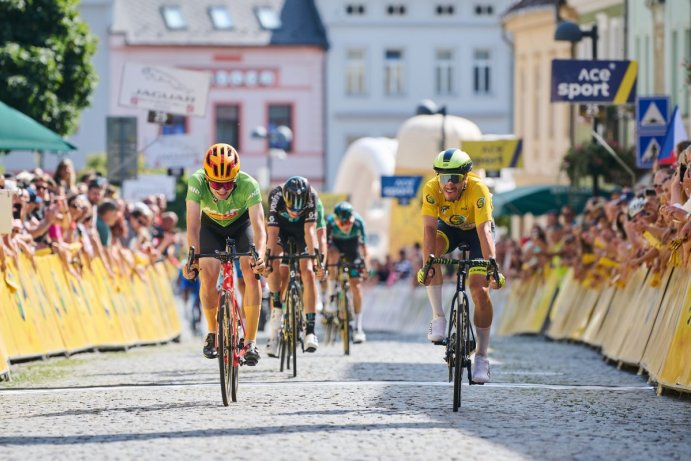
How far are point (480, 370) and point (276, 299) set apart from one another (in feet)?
15.8

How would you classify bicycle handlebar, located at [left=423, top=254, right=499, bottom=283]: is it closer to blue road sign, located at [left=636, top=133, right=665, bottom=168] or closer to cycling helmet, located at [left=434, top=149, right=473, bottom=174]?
cycling helmet, located at [left=434, top=149, right=473, bottom=174]

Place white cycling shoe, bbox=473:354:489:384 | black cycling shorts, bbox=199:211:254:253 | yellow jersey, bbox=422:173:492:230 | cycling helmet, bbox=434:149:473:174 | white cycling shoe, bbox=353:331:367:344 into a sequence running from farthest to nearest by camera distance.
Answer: white cycling shoe, bbox=353:331:367:344 → black cycling shorts, bbox=199:211:254:253 → white cycling shoe, bbox=473:354:489:384 → yellow jersey, bbox=422:173:492:230 → cycling helmet, bbox=434:149:473:174

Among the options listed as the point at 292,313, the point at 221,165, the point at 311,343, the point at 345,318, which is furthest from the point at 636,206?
the point at 221,165

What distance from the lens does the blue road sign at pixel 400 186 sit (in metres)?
47.7

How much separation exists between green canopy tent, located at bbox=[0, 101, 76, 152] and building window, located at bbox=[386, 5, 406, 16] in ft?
187

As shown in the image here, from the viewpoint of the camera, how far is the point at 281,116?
259 feet

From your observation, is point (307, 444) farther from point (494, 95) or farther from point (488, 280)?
point (494, 95)

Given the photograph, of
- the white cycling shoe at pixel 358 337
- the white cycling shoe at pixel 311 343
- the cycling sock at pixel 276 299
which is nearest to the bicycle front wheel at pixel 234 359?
the white cycling shoe at pixel 311 343

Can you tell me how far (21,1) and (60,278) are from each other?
9.53 meters

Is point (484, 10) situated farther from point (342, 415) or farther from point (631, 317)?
point (342, 415)

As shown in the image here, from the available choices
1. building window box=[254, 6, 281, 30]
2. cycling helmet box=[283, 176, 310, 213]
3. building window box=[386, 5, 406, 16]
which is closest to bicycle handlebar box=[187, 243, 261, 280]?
cycling helmet box=[283, 176, 310, 213]

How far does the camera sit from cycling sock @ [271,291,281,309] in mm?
18983

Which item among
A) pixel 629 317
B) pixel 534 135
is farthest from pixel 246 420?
pixel 534 135

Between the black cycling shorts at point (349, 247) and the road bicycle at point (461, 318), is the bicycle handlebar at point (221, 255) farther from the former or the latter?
the black cycling shorts at point (349, 247)
